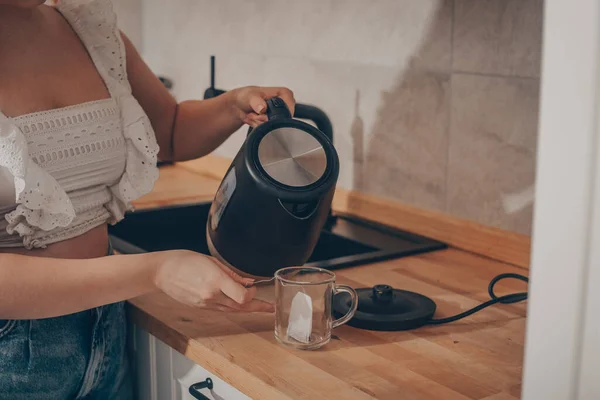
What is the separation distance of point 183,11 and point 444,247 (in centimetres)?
109

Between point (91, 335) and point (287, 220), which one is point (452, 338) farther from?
point (91, 335)

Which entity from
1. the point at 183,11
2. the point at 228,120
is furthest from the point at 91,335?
the point at 183,11

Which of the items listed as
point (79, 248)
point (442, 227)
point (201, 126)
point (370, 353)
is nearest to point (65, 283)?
point (79, 248)

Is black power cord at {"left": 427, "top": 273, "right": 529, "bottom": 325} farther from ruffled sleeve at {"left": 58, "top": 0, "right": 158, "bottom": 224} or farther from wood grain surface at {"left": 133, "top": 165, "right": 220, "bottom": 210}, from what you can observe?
wood grain surface at {"left": 133, "top": 165, "right": 220, "bottom": 210}

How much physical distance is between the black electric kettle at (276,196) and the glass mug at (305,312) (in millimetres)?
41

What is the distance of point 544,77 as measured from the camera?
0.68 m

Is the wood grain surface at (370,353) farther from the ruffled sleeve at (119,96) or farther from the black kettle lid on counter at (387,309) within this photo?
the ruffled sleeve at (119,96)

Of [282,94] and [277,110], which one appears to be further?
[282,94]

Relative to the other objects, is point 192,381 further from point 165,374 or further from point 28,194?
point 28,194

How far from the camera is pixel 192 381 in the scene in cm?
117

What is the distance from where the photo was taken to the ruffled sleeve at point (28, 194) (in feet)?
3.43

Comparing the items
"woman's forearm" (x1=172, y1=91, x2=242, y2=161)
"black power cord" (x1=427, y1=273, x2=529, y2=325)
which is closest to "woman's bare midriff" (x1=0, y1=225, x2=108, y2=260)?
"woman's forearm" (x1=172, y1=91, x2=242, y2=161)

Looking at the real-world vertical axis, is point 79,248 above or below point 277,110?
below

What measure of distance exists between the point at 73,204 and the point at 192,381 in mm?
304
